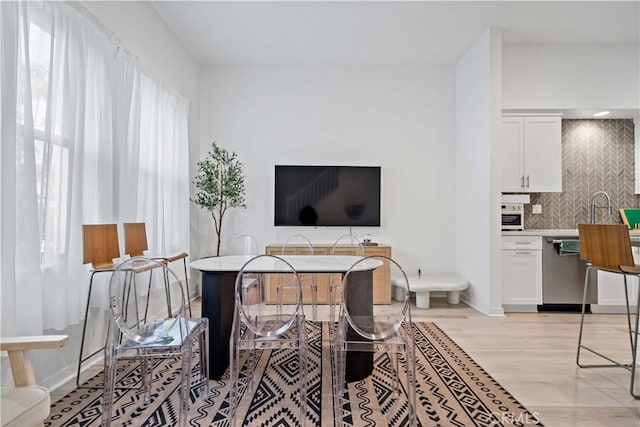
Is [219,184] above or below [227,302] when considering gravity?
above

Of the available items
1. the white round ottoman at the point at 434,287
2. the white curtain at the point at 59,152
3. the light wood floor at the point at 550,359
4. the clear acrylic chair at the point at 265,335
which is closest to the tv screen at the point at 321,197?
the white round ottoman at the point at 434,287

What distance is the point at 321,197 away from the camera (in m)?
4.57

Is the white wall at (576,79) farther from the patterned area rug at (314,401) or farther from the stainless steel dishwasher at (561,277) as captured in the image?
the patterned area rug at (314,401)

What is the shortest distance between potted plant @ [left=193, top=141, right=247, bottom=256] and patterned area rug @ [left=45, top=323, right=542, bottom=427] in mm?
2115

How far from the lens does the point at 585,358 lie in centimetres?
262

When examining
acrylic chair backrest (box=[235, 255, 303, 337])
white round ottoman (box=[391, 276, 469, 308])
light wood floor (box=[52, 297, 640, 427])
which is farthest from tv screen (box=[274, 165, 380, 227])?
acrylic chair backrest (box=[235, 255, 303, 337])

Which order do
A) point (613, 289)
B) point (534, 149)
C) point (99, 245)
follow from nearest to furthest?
point (99, 245) < point (613, 289) < point (534, 149)

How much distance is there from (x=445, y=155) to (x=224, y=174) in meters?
3.07

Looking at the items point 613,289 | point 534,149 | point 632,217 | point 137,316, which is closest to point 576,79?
point 534,149

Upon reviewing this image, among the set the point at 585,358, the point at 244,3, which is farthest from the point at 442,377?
the point at 244,3

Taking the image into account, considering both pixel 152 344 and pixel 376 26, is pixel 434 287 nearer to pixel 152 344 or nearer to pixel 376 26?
pixel 376 26

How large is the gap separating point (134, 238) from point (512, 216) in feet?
13.8

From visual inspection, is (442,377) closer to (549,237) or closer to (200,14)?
(549,237)

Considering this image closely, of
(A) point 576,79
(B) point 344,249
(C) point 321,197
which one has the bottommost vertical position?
(B) point 344,249
